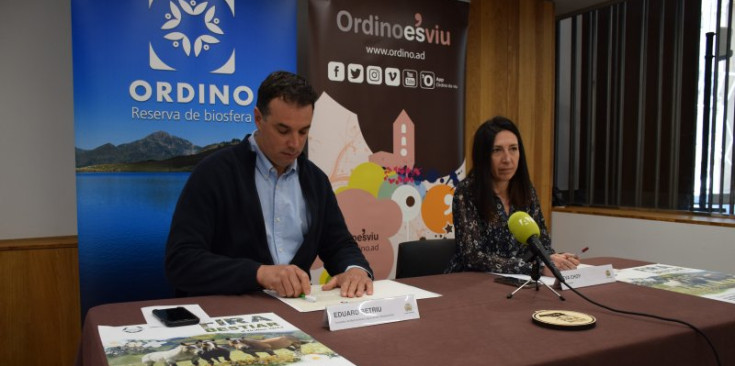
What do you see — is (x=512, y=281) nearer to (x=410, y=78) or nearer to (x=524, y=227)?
(x=524, y=227)

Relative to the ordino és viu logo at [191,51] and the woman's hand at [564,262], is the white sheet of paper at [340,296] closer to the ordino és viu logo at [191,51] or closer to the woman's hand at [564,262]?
the woman's hand at [564,262]

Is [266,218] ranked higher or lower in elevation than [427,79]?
lower

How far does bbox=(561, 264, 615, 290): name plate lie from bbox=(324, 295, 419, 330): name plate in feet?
2.25

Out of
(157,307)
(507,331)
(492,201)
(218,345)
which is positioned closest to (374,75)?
(492,201)

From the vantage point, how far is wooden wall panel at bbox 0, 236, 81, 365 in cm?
289

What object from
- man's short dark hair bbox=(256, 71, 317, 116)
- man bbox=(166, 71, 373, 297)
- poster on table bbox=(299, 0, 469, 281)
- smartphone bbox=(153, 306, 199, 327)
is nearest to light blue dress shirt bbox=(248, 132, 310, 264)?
man bbox=(166, 71, 373, 297)

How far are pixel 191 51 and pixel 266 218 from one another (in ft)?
5.48

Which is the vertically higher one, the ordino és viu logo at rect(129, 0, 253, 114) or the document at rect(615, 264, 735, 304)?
the ordino és viu logo at rect(129, 0, 253, 114)

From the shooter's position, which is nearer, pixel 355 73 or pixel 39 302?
pixel 39 302

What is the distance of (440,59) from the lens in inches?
162

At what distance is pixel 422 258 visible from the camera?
2.58 meters

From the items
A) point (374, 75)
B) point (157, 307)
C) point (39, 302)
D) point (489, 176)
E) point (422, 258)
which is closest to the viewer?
point (157, 307)

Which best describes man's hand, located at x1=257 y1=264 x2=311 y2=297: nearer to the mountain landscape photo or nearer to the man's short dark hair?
the man's short dark hair

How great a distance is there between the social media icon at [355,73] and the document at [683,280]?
224 centimetres
